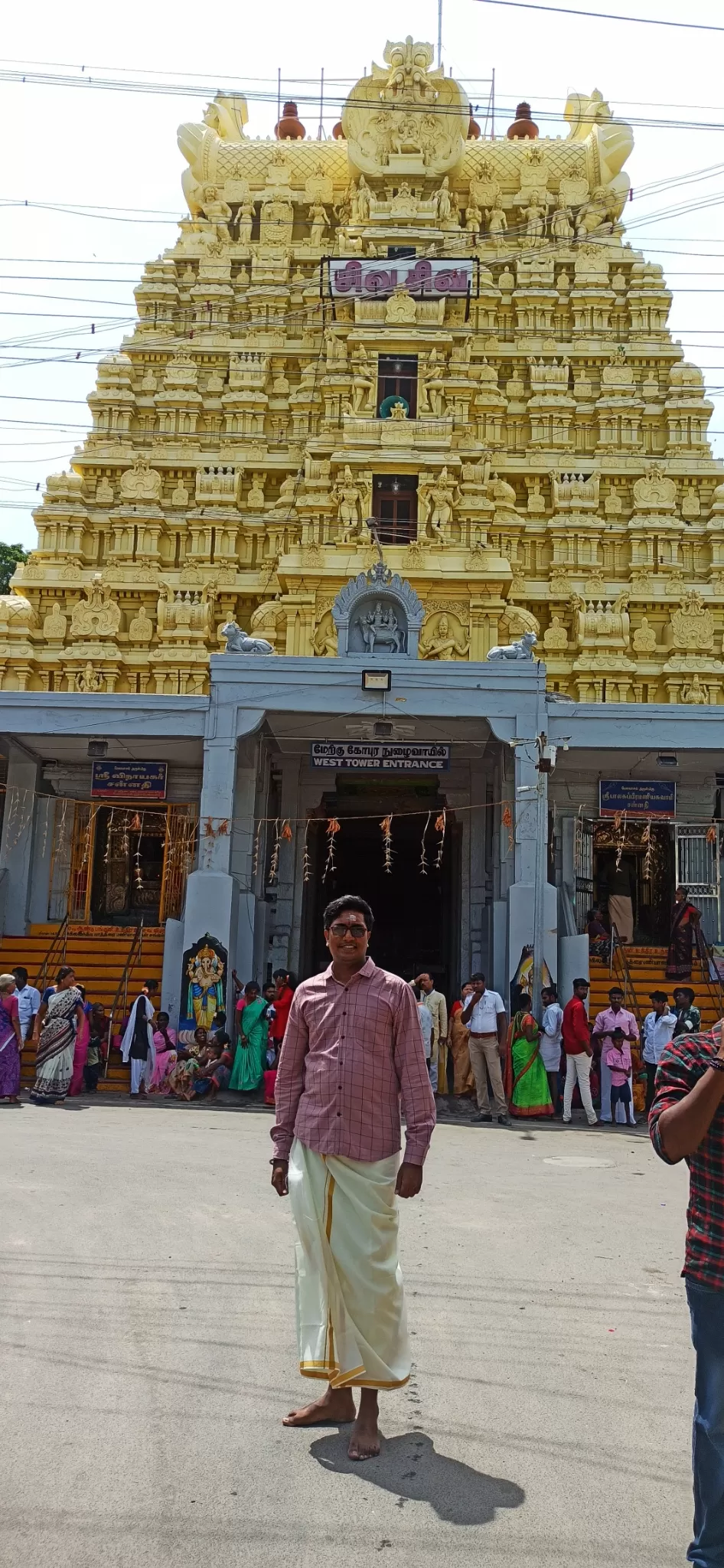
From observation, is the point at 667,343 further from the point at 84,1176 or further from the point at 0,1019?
the point at 84,1176

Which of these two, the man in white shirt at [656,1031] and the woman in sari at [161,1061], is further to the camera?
the woman in sari at [161,1061]

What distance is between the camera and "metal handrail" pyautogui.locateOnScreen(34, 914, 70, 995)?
18.3 m

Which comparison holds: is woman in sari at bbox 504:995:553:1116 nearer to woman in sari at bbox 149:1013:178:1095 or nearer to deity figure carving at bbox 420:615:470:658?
woman in sari at bbox 149:1013:178:1095

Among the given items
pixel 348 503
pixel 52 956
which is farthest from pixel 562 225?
pixel 52 956

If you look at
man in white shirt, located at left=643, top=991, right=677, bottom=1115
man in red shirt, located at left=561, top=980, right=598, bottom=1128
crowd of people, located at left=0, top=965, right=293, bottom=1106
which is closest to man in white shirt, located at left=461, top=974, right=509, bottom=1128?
man in red shirt, located at left=561, top=980, right=598, bottom=1128

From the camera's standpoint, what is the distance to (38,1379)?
4.65 metres

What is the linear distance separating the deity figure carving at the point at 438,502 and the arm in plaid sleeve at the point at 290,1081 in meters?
20.6

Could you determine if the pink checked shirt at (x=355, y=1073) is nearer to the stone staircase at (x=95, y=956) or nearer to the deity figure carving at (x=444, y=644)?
the stone staircase at (x=95, y=956)

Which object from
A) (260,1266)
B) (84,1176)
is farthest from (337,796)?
(260,1266)

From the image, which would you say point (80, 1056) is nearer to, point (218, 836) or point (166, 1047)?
point (166, 1047)

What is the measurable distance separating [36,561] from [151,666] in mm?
3479

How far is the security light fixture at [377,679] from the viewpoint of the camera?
1792 centimetres

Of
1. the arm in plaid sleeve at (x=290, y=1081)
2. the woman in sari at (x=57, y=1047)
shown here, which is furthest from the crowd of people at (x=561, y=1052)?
the arm in plaid sleeve at (x=290, y=1081)

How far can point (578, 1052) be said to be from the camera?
46.3ft
